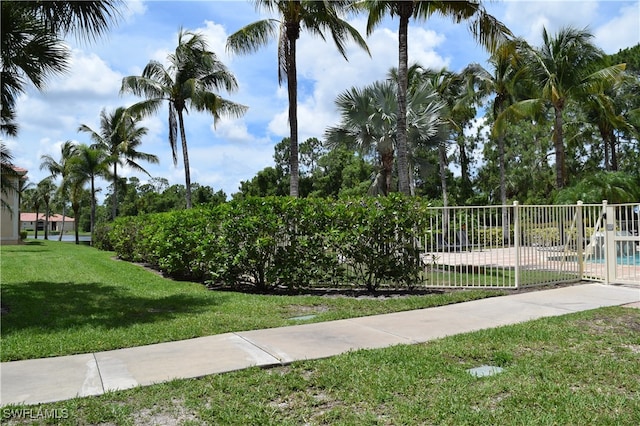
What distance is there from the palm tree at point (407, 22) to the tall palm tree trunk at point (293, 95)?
232 centimetres

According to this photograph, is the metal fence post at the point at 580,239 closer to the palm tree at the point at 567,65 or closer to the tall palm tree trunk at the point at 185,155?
the palm tree at the point at 567,65

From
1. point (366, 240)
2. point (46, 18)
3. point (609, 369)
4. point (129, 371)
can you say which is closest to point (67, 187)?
point (46, 18)

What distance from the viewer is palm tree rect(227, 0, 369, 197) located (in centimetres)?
1402

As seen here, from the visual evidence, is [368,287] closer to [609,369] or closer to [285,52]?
[609,369]

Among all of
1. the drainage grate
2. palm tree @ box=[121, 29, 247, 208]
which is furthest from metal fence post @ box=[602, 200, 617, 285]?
palm tree @ box=[121, 29, 247, 208]

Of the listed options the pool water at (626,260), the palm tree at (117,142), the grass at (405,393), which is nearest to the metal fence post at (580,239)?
the pool water at (626,260)

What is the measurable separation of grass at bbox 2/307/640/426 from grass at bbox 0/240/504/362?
1902mm

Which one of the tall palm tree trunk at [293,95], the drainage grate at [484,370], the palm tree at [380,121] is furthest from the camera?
the palm tree at [380,121]

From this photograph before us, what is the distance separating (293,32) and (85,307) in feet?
32.6

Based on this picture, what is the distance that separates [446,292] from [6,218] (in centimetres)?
3624

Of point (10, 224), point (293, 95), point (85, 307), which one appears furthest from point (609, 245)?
point (10, 224)

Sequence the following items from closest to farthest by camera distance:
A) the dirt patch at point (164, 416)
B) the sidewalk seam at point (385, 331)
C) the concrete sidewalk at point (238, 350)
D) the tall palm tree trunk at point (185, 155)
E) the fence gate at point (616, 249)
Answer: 1. the dirt patch at point (164, 416)
2. the concrete sidewalk at point (238, 350)
3. the sidewalk seam at point (385, 331)
4. the fence gate at point (616, 249)
5. the tall palm tree trunk at point (185, 155)

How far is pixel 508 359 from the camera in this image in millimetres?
4945

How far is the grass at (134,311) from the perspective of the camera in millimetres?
5836
